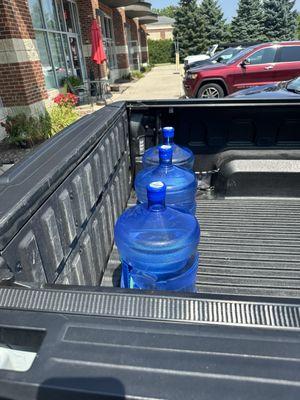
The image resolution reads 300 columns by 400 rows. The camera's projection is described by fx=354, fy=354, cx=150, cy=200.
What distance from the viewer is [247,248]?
2.86 meters

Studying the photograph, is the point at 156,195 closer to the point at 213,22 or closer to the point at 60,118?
the point at 60,118

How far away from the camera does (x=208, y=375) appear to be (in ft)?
2.71

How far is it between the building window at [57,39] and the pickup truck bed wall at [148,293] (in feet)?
32.0

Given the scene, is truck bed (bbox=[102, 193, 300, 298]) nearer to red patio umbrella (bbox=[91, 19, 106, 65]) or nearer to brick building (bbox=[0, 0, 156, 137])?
brick building (bbox=[0, 0, 156, 137])

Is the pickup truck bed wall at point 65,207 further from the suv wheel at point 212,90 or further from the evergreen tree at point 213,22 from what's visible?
the evergreen tree at point 213,22

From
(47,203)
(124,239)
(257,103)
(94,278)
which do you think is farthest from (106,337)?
(257,103)

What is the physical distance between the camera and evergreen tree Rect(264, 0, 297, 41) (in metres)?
31.3

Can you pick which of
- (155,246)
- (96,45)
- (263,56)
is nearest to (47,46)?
(96,45)

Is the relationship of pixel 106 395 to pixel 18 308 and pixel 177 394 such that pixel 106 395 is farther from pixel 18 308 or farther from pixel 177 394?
pixel 18 308

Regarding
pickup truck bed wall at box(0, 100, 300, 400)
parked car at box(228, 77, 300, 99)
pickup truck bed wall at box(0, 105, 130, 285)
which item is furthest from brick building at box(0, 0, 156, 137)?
pickup truck bed wall at box(0, 105, 130, 285)

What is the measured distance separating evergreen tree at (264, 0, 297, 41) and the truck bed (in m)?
33.4

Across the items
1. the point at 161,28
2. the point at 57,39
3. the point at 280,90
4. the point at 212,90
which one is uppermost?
the point at 161,28

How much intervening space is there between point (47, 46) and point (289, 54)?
801 centimetres

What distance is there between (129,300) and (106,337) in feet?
0.53
